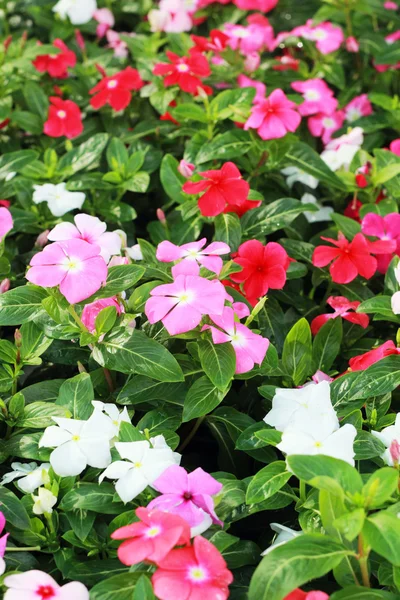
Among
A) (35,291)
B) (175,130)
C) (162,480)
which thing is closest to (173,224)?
(175,130)

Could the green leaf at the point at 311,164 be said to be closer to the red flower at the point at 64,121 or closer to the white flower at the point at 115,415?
the red flower at the point at 64,121

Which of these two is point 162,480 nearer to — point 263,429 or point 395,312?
point 263,429

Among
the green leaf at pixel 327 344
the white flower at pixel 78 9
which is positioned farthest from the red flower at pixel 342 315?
the white flower at pixel 78 9

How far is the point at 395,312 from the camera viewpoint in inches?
57.0

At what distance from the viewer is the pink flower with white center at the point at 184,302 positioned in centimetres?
126

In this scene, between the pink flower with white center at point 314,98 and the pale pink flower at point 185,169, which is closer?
the pale pink flower at point 185,169

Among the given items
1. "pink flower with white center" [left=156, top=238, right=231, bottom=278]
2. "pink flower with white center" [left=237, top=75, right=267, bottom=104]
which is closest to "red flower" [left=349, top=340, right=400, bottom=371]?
"pink flower with white center" [left=156, top=238, right=231, bottom=278]

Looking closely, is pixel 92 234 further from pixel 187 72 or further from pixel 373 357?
pixel 187 72

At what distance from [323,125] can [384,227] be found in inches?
26.3

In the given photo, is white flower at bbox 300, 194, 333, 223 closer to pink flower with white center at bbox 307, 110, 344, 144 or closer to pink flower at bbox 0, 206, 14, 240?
pink flower with white center at bbox 307, 110, 344, 144

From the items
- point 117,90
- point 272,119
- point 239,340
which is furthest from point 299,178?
point 239,340

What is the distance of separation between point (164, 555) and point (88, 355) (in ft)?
2.00

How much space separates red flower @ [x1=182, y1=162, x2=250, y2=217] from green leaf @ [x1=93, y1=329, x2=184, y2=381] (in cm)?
40

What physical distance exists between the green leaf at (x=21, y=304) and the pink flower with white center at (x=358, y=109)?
4.70 ft
